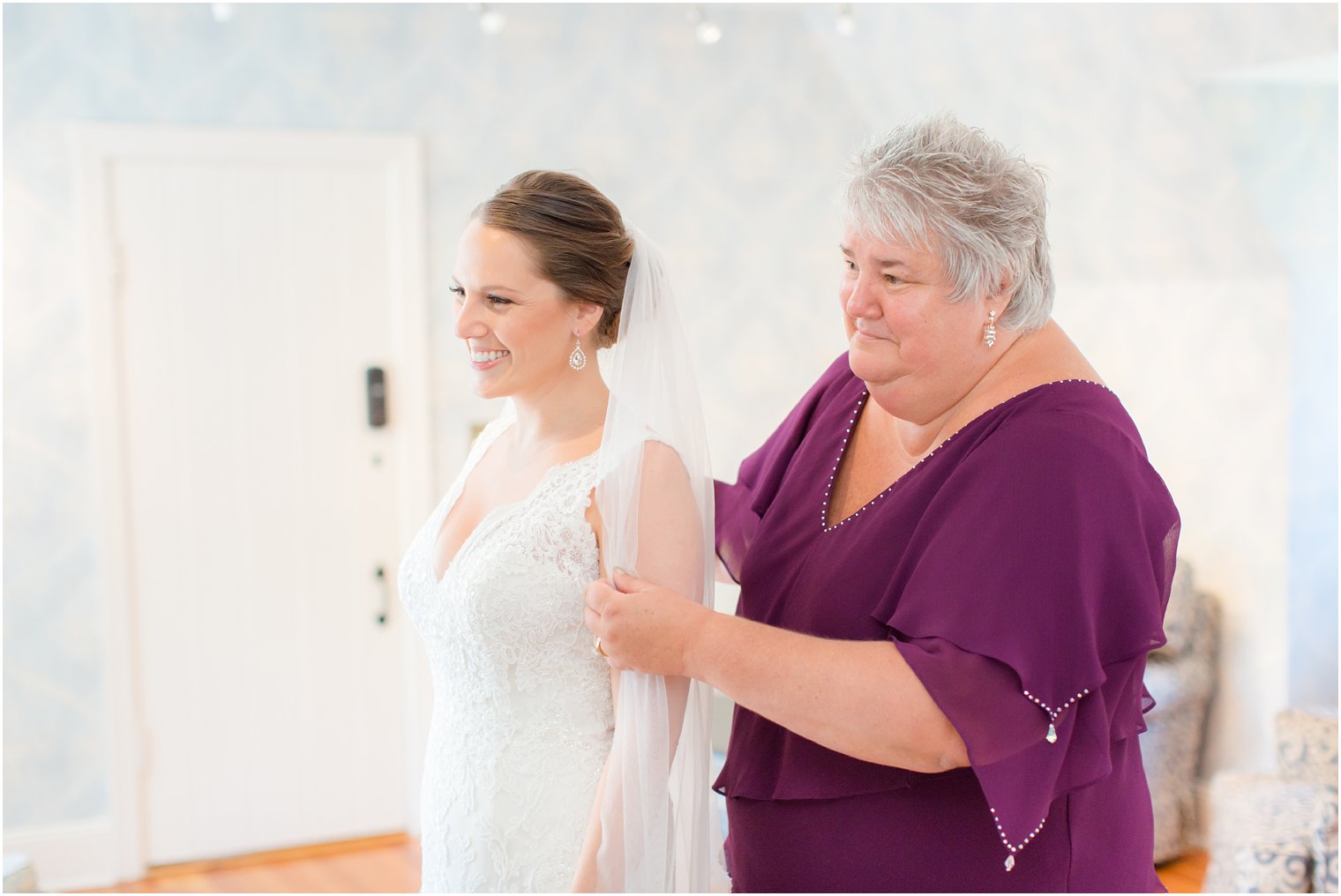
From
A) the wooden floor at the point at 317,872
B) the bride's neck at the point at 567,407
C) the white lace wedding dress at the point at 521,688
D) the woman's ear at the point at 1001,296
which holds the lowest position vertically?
the wooden floor at the point at 317,872

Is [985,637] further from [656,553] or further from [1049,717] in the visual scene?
[656,553]

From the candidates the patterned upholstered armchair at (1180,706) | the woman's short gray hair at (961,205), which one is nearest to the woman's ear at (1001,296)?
the woman's short gray hair at (961,205)

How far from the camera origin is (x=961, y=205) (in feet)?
4.39

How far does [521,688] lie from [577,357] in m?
0.46

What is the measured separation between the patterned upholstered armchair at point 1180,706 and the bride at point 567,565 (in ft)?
8.20

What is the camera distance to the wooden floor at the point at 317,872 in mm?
3844

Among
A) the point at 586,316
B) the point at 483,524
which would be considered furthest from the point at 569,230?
the point at 483,524

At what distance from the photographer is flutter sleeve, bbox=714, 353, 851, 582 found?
5.75ft

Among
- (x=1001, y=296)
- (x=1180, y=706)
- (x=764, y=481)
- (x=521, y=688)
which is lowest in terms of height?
(x=1180, y=706)

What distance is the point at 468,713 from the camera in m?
1.67

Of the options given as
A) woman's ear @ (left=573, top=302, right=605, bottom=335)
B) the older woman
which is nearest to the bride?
woman's ear @ (left=573, top=302, right=605, bottom=335)

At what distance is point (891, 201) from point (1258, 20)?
2.35 m

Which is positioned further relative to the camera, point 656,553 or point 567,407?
point 567,407

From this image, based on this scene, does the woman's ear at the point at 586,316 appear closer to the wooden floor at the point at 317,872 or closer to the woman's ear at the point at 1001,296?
the woman's ear at the point at 1001,296
